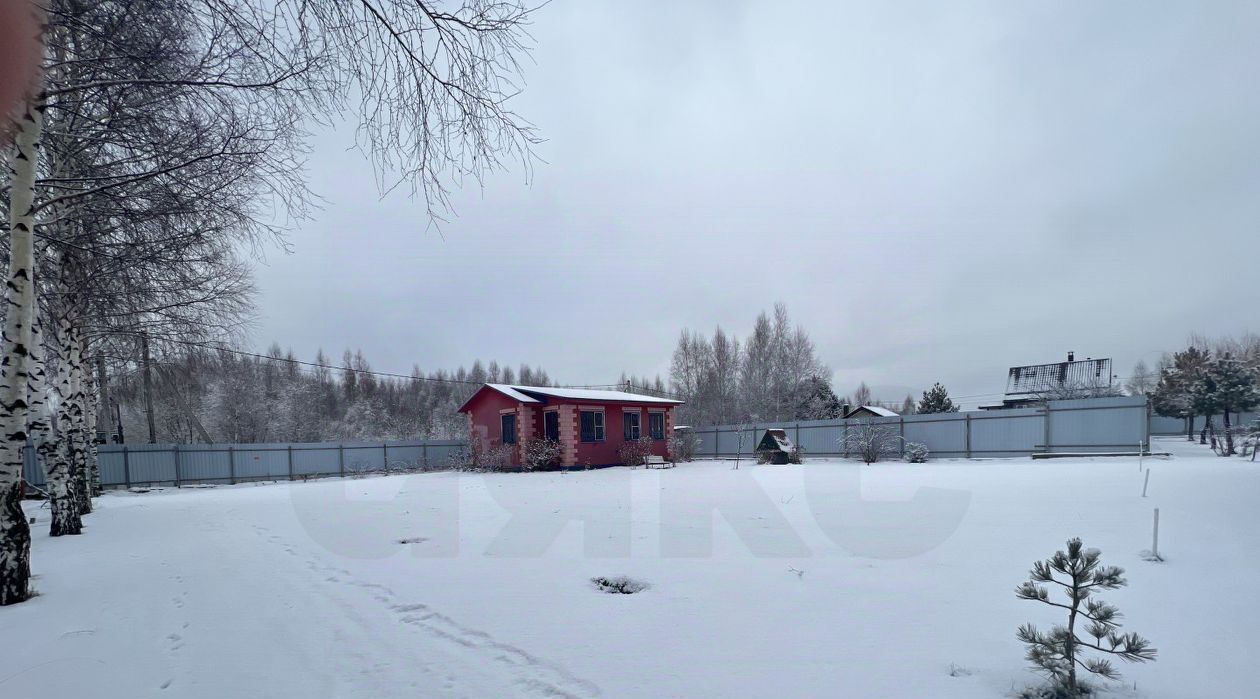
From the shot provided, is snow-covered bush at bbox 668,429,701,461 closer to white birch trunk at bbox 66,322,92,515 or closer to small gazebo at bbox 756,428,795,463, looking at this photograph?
small gazebo at bbox 756,428,795,463

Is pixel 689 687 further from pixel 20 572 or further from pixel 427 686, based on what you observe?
pixel 20 572

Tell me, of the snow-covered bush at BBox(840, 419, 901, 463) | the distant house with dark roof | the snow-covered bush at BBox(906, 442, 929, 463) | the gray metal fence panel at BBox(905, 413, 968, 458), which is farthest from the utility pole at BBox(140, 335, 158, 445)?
the distant house with dark roof

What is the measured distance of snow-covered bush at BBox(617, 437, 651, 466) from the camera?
2252cm

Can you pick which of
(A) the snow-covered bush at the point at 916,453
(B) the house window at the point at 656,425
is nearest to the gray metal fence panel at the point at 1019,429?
(A) the snow-covered bush at the point at 916,453

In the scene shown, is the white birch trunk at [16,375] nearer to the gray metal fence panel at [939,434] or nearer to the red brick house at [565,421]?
the red brick house at [565,421]

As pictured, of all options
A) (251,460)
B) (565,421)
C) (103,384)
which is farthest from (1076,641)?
(251,460)

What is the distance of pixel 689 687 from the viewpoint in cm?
346

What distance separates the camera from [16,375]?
5.31m

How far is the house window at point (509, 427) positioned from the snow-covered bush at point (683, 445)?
6.57 m

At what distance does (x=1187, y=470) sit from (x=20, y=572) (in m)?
16.4

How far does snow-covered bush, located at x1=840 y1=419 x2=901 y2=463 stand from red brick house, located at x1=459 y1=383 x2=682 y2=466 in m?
7.52

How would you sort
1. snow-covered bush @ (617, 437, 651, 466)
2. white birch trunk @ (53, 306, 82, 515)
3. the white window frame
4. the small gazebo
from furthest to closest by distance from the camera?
1. snow-covered bush @ (617, 437, 651, 466)
2. the white window frame
3. the small gazebo
4. white birch trunk @ (53, 306, 82, 515)

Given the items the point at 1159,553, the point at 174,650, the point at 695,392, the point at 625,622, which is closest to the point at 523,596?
the point at 625,622

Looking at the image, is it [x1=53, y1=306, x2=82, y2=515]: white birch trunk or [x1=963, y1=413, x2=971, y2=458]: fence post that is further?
[x1=963, y1=413, x2=971, y2=458]: fence post
